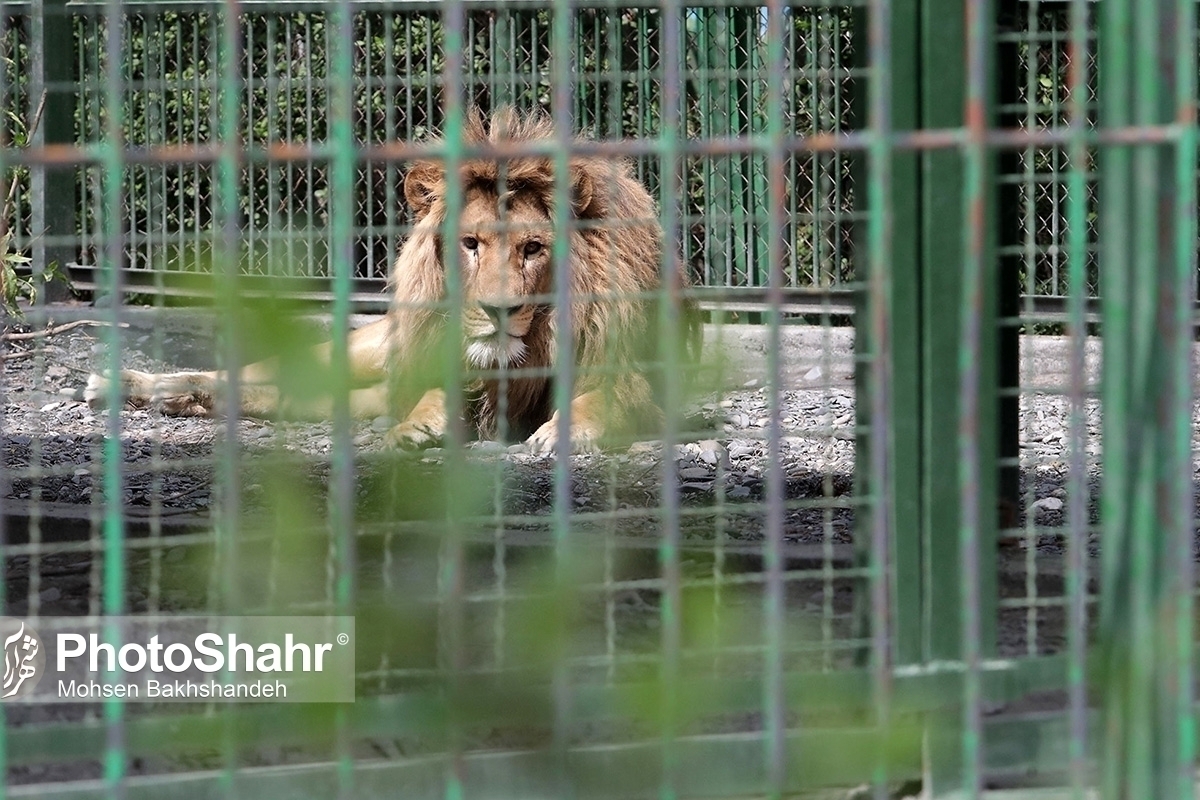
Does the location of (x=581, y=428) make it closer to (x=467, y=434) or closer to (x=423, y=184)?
(x=467, y=434)

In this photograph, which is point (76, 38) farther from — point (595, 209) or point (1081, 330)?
point (1081, 330)

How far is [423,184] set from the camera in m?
6.08

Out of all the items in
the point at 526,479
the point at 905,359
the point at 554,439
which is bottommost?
the point at 526,479

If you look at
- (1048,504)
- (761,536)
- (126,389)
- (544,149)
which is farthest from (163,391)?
(544,149)

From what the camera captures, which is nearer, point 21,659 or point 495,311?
point 21,659

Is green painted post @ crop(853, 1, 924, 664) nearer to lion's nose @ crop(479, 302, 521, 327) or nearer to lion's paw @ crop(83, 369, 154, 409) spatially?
lion's nose @ crop(479, 302, 521, 327)

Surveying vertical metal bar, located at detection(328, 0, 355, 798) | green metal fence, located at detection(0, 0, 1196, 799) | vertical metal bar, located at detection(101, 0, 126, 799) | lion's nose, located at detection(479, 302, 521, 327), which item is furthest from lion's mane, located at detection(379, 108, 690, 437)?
vertical metal bar, located at detection(328, 0, 355, 798)

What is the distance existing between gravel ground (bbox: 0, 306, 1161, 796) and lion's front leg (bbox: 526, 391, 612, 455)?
4.9 inches

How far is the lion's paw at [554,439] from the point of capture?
19.7ft

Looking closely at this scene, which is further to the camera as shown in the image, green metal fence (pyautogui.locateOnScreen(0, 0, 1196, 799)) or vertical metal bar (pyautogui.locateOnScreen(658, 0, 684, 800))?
vertical metal bar (pyautogui.locateOnScreen(658, 0, 684, 800))

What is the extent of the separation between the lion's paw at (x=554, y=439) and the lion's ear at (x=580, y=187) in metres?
0.80

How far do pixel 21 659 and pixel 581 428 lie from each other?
3172mm

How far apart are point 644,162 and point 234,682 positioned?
5679mm

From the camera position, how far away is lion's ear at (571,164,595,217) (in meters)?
5.63
